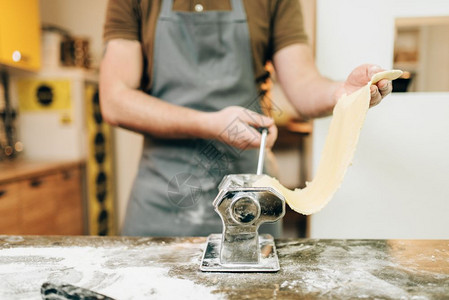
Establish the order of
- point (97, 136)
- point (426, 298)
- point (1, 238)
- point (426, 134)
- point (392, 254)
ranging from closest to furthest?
point (426, 298)
point (392, 254)
point (1, 238)
point (426, 134)
point (97, 136)

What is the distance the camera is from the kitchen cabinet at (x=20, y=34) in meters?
2.24

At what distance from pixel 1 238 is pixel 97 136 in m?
2.13

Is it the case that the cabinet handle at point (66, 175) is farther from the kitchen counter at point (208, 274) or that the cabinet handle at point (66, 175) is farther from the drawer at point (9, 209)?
the kitchen counter at point (208, 274)

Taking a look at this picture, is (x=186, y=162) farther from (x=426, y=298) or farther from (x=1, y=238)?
(x=426, y=298)

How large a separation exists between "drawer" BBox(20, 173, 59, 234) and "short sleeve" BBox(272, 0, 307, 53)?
1658 millimetres

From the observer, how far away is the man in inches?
43.2

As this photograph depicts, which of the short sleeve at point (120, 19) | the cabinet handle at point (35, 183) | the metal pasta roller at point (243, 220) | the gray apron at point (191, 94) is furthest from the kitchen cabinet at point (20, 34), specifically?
the metal pasta roller at point (243, 220)

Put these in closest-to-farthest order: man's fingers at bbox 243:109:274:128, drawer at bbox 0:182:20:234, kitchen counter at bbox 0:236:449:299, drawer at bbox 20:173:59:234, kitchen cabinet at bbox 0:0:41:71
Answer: kitchen counter at bbox 0:236:449:299, man's fingers at bbox 243:109:274:128, drawer at bbox 0:182:20:234, drawer at bbox 20:173:59:234, kitchen cabinet at bbox 0:0:41:71

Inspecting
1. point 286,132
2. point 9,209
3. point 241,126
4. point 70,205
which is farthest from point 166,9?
point 286,132

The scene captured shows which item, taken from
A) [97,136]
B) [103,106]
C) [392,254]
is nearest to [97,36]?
[97,136]

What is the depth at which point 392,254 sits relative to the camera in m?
0.72

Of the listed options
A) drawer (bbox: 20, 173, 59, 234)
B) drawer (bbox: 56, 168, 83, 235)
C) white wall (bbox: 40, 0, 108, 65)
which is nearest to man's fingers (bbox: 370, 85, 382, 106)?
drawer (bbox: 20, 173, 59, 234)

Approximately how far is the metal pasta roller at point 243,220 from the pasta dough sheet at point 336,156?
0.10 ft

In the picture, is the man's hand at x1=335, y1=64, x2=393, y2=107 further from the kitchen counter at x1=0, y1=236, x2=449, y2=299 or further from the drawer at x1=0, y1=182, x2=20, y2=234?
the drawer at x1=0, y1=182, x2=20, y2=234
